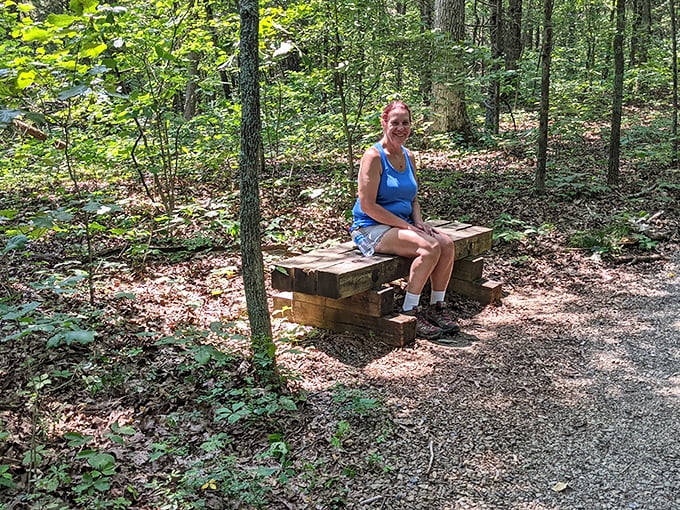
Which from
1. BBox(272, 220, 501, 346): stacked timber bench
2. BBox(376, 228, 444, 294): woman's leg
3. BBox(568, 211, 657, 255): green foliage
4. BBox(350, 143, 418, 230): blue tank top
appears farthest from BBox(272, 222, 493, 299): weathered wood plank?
BBox(568, 211, 657, 255): green foliage

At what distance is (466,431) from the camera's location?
3240mm

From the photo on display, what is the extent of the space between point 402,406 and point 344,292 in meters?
1.15

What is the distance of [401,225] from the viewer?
4.98 meters

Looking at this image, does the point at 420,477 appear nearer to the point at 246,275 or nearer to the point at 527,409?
the point at 527,409

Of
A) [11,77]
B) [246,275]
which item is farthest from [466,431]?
[11,77]

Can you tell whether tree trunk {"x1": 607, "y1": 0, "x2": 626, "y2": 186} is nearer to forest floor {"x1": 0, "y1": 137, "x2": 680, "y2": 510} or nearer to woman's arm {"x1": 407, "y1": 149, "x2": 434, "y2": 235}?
forest floor {"x1": 0, "y1": 137, "x2": 680, "y2": 510}

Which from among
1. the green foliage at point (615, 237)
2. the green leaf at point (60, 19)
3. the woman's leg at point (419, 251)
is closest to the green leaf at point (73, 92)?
the green leaf at point (60, 19)

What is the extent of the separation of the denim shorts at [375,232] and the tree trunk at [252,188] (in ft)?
5.72

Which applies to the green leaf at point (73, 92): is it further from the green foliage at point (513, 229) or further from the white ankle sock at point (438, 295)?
the green foliage at point (513, 229)

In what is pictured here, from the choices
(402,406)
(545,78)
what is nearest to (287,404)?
(402,406)

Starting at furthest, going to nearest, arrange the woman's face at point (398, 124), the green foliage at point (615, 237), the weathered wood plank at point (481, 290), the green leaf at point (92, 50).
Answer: the green foliage at point (615, 237) < the weathered wood plank at point (481, 290) < the woman's face at point (398, 124) < the green leaf at point (92, 50)

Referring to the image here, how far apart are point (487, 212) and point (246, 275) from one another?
5.35 meters

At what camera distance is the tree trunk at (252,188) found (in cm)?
313

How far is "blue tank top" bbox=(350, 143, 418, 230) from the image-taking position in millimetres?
5027
